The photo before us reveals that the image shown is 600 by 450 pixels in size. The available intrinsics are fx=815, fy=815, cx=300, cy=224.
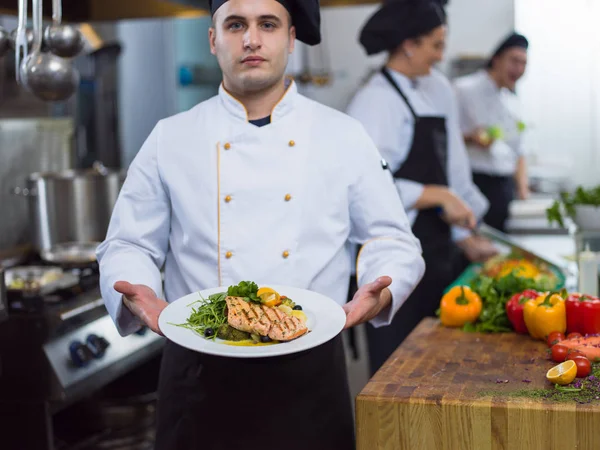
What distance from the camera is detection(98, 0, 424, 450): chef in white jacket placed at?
1.70 m

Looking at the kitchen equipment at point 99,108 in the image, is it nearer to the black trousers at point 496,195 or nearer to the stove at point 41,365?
the stove at point 41,365

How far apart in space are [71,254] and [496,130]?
258 cm

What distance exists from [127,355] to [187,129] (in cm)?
103

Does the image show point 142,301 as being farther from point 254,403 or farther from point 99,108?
point 99,108

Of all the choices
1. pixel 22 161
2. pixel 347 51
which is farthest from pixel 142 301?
pixel 347 51

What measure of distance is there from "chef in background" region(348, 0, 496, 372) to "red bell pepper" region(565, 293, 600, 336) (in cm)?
104

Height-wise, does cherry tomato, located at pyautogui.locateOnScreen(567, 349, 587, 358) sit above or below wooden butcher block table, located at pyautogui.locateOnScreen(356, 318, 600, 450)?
above

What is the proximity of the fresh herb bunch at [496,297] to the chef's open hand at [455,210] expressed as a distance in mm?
565

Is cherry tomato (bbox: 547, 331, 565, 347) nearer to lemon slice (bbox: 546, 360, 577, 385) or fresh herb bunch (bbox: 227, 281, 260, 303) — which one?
lemon slice (bbox: 546, 360, 577, 385)

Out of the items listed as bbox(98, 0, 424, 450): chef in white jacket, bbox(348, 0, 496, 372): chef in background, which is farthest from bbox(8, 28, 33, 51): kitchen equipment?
bbox(348, 0, 496, 372): chef in background

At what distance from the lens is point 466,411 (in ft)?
4.98

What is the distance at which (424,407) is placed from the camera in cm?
154

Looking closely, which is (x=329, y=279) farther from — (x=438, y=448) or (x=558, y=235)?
(x=558, y=235)

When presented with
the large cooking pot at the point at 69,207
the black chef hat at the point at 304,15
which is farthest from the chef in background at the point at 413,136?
the black chef hat at the point at 304,15
